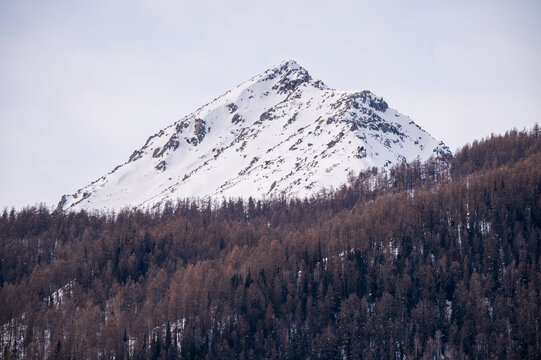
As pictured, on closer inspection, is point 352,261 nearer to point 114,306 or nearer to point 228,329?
point 228,329

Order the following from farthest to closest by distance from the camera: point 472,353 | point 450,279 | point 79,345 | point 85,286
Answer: point 85,286 < point 450,279 < point 79,345 < point 472,353

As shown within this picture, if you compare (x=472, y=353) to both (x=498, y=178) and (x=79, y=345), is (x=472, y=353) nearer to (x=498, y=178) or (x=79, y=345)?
(x=498, y=178)

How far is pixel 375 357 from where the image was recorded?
4835 inches

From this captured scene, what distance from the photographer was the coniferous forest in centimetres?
12675

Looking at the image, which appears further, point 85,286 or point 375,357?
point 85,286

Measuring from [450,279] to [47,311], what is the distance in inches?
3963

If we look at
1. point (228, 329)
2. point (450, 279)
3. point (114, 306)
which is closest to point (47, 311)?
point (114, 306)

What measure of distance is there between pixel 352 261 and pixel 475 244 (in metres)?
32.3

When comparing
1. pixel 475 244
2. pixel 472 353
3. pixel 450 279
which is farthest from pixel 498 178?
pixel 472 353

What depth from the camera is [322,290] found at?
474 feet

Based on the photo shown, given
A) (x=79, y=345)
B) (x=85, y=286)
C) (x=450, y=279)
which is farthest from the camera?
(x=85, y=286)

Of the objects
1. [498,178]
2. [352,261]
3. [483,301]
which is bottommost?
[483,301]

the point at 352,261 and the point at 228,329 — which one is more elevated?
the point at 352,261

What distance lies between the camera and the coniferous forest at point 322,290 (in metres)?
127
